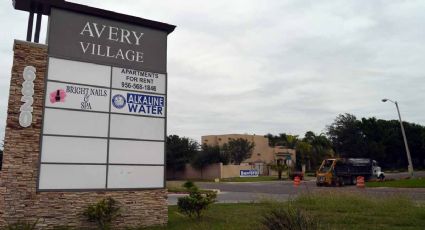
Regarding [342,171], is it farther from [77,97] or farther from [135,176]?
[77,97]

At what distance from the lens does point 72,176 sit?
11.8 metres

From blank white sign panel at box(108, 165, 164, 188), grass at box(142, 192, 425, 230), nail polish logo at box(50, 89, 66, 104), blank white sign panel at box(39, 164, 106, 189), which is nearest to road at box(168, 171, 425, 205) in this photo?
grass at box(142, 192, 425, 230)

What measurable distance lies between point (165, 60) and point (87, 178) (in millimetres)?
4916

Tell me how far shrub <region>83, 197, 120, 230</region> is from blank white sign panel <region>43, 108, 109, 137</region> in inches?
82.1

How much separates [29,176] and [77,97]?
2.66 m

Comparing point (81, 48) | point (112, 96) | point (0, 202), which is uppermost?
point (81, 48)

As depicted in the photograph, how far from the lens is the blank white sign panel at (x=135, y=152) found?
41.7 ft

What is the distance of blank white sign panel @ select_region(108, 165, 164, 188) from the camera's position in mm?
12594

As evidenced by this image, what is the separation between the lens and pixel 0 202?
10.8 meters

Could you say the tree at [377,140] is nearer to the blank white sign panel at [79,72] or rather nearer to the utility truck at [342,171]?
the utility truck at [342,171]

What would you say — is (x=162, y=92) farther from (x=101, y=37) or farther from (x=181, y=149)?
(x=181, y=149)

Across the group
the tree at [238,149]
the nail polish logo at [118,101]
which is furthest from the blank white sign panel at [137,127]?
the tree at [238,149]

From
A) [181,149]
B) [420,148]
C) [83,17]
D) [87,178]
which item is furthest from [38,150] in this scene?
[420,148]

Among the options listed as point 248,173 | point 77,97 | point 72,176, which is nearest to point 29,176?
point 72,176
